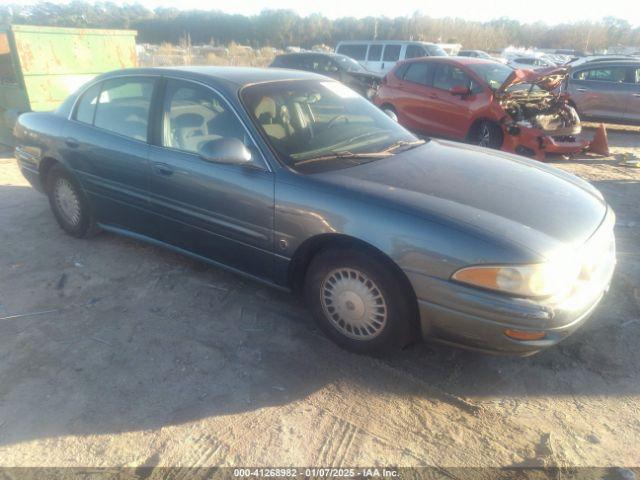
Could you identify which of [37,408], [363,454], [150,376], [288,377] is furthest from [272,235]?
[37,408]

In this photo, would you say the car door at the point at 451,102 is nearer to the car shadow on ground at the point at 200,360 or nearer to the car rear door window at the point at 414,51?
the car shadow on ground at the point at 200,360

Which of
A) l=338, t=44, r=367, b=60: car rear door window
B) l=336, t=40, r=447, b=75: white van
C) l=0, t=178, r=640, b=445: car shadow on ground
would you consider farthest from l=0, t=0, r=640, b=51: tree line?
l=0, t=178, r=640, b=445: car shadow on ground

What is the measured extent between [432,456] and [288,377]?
0.90 meters

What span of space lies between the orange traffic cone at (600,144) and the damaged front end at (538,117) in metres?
0.25

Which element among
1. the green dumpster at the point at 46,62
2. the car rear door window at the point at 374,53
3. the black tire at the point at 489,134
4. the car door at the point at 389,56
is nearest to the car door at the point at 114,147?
the green dumpster at the point at 46,62

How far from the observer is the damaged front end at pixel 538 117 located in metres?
7.26

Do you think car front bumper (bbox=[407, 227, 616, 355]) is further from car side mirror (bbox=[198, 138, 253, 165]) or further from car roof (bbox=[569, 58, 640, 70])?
car roof (bbox=[569, 58, 640, 70])

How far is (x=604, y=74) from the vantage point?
10.4 meters

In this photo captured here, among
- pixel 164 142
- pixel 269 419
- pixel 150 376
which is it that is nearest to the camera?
pixel 269 419

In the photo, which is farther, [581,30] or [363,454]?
[581,30]

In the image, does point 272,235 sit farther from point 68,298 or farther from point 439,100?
point 439,100

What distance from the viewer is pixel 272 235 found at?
9.89 ft

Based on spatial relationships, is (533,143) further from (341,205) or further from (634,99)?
(341,205)

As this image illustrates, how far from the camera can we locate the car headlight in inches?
91.0
